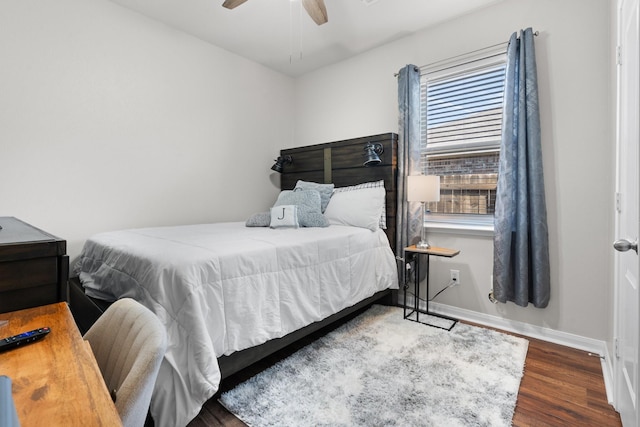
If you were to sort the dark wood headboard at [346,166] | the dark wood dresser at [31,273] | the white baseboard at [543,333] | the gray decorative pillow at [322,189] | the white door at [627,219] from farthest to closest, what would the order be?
the gray decorative pillow at [322,189] < the dark wood headboard at [346,166] < the white baseboard at [543,333] < the white door at [627,219] < the dark wood dresser at [31,273]

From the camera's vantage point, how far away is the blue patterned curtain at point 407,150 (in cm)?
294

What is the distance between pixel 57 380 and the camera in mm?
635

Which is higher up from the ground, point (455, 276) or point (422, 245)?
point (422, 245)

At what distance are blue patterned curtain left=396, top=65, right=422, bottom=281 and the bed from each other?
23 centimetres

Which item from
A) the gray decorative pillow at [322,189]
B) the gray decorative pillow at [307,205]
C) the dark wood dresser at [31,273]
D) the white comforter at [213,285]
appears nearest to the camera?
the dark wood dresser at [31,273]

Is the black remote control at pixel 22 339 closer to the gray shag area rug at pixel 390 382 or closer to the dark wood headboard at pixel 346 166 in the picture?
the gray shag area rug at pixel 390 382

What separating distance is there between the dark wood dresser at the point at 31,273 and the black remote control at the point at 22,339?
38cm

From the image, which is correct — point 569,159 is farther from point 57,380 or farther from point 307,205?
point 57,380

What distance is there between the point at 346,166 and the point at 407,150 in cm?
69

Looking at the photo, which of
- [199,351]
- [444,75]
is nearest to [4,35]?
[199,351]

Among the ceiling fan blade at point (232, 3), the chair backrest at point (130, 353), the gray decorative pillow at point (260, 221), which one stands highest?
the ceiling fan blade at point (232, 3)

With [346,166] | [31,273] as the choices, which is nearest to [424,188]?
[346,166]

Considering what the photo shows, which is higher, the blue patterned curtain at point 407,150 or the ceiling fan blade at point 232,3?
the ceiling fan blade at point 232,3

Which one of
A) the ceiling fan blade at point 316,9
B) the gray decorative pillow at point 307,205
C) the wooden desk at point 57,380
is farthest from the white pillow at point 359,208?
the wooden desk at point 57,380
